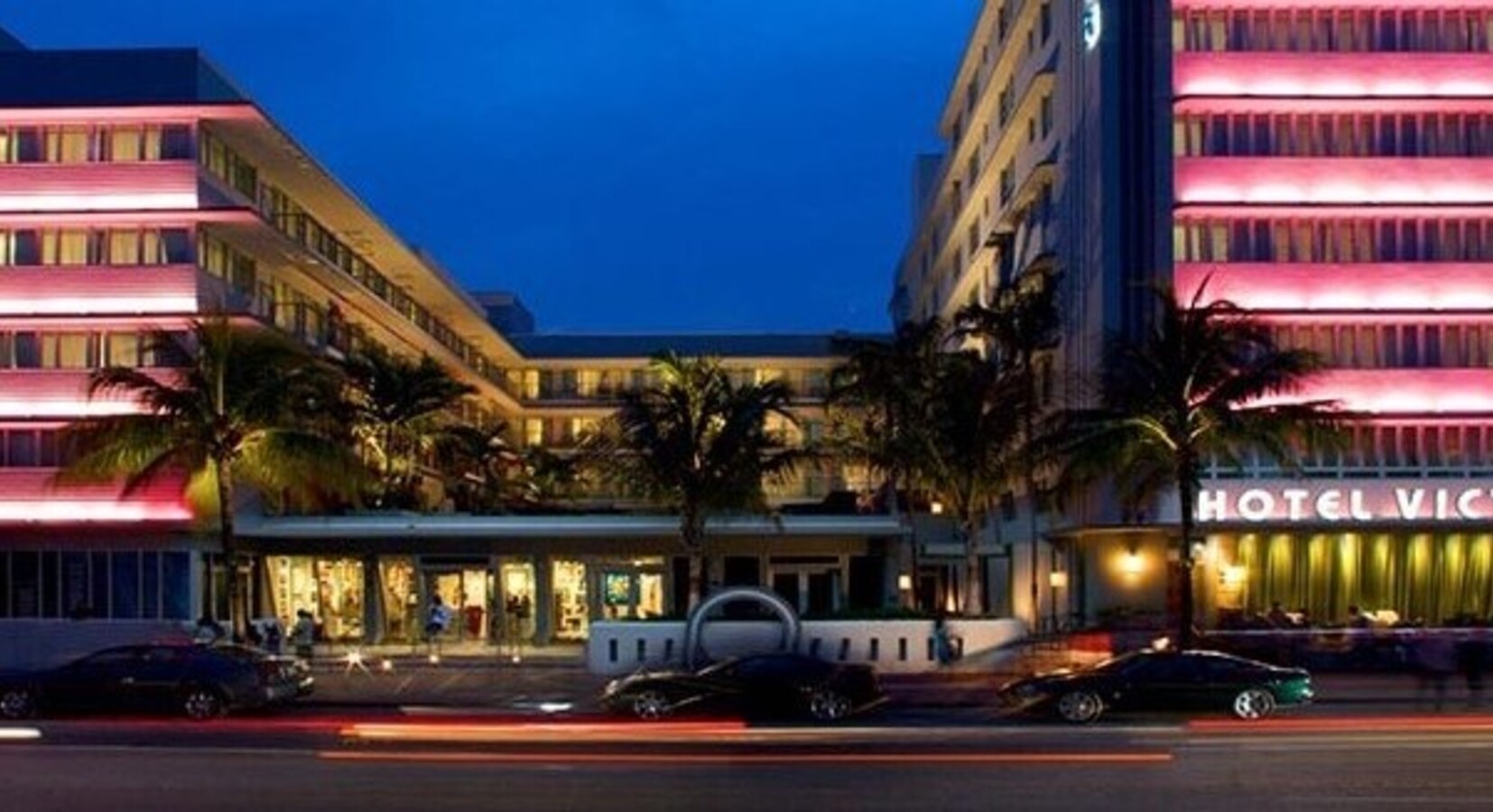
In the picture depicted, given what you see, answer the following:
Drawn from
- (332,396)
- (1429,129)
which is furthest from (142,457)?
(1429,129)

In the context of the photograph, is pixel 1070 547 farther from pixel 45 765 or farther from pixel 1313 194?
pixel 45 765

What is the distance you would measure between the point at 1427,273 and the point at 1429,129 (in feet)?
12.5

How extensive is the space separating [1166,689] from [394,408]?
129ft

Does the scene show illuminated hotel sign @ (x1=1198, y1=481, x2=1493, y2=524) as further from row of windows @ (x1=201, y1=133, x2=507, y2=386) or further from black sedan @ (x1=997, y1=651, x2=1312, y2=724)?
row of windows @ (x1=201, y1=133, x2=507, y2=386)

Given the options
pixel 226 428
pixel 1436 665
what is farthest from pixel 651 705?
pixel 226 428

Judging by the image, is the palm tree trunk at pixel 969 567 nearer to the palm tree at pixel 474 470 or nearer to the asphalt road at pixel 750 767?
the asphalt road at pixel 750 767

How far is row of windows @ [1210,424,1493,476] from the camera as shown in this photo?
182ft

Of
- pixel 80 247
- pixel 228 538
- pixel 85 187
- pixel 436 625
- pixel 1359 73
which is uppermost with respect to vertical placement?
pixel 1359 73

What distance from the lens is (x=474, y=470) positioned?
87.5 m

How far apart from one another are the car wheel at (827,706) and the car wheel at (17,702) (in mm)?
12940

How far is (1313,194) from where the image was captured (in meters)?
56.8

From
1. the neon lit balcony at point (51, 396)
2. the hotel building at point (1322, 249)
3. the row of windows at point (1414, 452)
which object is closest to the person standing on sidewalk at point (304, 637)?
the neon lit balcony at point (51, 396)

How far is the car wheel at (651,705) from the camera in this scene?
34.4m

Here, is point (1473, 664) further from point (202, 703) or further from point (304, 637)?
point (304, 637)
